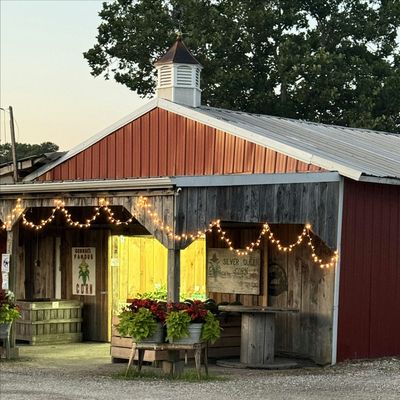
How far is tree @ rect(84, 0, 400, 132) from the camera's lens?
122 feet

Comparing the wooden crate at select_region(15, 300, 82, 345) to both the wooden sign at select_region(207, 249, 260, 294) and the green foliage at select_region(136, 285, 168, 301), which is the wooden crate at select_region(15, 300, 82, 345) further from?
the wooden sign at select_region(207, 249, 260, 294)

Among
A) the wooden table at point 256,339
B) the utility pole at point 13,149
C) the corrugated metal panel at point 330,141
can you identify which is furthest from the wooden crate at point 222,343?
the utility pole at point 13,149

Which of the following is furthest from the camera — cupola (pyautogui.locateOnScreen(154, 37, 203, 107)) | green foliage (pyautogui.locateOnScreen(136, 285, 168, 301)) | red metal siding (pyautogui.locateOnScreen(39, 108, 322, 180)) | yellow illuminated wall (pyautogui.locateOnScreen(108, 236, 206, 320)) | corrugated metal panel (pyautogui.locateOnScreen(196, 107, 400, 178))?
cupola (pyautogui.locateOnScreen(154, 37, 203, 107))

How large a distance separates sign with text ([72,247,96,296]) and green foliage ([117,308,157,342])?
249 inches

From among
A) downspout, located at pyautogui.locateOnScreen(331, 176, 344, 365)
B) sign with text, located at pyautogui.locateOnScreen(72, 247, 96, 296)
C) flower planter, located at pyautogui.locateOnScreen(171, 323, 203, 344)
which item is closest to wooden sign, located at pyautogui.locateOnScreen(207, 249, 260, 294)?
downspout, located at pyautogui.locateOnScreen(331, 176, 344, 365)

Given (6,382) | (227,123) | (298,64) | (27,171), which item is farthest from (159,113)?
(298,64)

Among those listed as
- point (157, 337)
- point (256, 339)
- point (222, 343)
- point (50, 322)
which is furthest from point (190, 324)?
point (50, 322)

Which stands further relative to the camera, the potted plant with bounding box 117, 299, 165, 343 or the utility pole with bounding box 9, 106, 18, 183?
the utility pole with bounding box 9, 106, 18, 183

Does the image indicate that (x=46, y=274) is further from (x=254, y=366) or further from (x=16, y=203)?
(x=254, y=366)

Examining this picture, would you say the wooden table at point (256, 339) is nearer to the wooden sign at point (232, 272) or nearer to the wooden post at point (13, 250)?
the wooden sign at point (232, 272)

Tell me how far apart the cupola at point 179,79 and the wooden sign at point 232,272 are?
10.4ft

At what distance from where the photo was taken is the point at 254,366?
16.8 meters

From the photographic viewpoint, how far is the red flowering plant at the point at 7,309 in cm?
1695

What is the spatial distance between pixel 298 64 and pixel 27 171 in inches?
629
